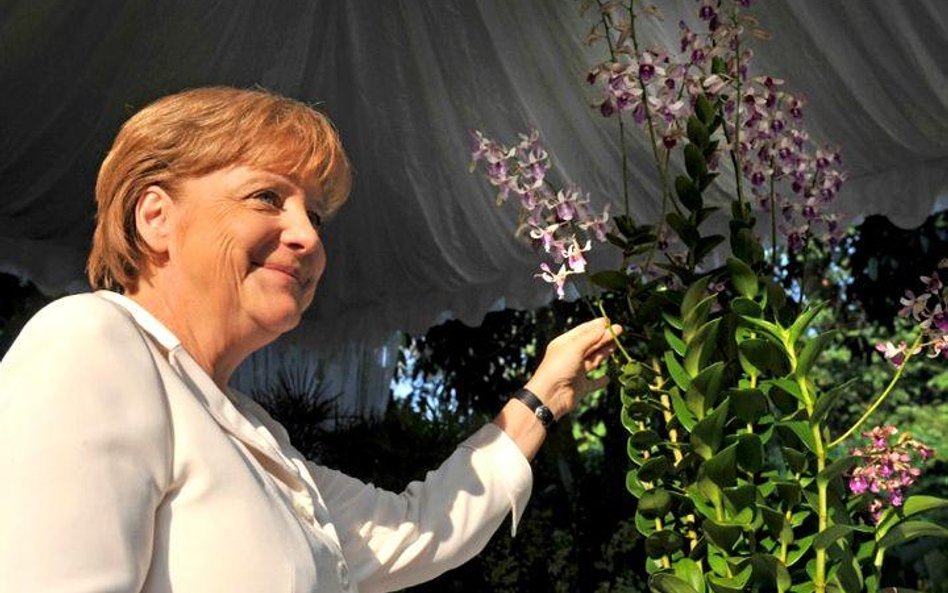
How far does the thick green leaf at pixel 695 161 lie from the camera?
1996 mm

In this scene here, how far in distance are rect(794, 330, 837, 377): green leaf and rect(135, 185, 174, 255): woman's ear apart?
2.96ft

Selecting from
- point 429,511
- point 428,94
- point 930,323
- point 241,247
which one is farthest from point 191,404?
point 428,94

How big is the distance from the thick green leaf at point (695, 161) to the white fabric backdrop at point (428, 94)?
3.78 ft

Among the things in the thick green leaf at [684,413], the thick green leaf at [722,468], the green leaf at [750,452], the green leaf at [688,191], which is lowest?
the thick green leaf at [722,468]

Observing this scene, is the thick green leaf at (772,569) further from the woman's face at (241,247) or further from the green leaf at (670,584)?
the woman's face at (241,247)

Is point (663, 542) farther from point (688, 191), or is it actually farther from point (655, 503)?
point (688, 191)

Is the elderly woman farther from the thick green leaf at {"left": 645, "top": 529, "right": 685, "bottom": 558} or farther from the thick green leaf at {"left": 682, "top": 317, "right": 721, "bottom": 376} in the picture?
the thick green leaf at {"left": 682, "top": 317, "right": 721, "bottom": 376}

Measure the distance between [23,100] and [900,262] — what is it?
545 centimetres

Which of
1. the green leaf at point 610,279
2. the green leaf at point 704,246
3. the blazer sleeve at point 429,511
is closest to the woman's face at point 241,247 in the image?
the blazer sleeve at point 429,511

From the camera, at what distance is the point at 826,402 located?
181cm

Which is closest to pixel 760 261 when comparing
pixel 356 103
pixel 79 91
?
pixel 356 103

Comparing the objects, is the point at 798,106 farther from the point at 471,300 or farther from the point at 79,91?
the point at 471,300

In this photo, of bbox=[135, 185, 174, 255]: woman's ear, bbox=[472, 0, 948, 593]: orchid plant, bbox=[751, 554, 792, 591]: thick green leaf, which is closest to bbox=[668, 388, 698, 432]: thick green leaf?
bbox=[472, 0, 948, 593]: orchid plant

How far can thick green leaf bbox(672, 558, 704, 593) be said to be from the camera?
6.25 ft
